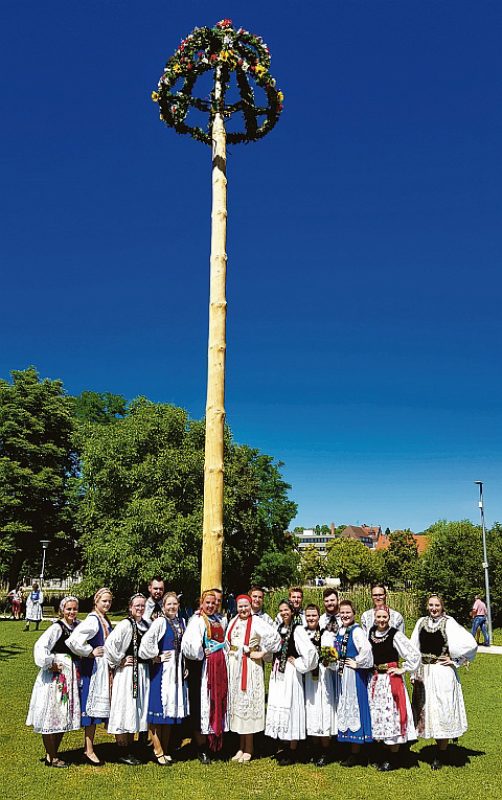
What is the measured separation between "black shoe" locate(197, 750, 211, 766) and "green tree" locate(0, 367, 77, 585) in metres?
23.9

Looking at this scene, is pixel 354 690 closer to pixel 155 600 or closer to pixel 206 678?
pixel 206 678

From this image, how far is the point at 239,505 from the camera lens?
30875 mm

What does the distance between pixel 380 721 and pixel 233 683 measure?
5.20 ft

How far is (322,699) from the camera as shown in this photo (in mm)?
6723

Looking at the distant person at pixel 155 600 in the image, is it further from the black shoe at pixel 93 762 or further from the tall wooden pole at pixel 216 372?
the black shoe at pixel 93 762

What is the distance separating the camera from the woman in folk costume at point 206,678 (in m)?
6.62

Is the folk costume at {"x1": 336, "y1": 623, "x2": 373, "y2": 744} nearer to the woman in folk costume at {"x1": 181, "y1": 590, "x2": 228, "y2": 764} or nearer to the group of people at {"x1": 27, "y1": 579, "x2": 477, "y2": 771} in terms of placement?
the group of people at {"x1": 27, "y1": 579, "x2": 477, "y2": 771}

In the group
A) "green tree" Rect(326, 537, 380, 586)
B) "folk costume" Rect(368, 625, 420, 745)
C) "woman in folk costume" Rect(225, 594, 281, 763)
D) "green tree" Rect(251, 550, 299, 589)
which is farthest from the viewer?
"green tree" Rect(326, 537, 380, 586)

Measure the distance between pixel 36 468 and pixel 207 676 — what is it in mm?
26212

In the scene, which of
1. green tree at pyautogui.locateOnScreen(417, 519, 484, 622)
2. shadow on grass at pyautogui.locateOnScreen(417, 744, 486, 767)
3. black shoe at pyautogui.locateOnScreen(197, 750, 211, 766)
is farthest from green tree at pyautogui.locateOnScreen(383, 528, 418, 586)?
black shoe at pyautogui.locateOnScreen(197, 750, 211, 766)

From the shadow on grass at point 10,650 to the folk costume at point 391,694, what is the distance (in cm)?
1065

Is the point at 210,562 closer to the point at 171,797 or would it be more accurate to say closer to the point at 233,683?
the point at 233,683

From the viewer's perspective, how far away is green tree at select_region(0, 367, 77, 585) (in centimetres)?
2958

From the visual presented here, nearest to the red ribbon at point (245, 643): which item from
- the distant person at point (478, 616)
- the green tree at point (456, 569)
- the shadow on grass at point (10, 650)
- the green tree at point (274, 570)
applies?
the shadow on grass at point (10, 650)
